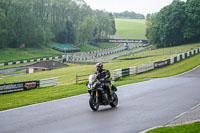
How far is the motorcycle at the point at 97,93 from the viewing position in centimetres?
1459

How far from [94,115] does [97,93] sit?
1.19 m

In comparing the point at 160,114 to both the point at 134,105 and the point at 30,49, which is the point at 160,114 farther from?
the point at 30,49

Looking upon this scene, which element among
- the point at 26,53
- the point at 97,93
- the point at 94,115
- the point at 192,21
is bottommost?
the point at 26,53

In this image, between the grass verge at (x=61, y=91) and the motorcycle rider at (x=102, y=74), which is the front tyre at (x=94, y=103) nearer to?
the motorcycle rider at (x=102, y=74)

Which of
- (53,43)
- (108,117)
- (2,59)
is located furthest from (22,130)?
(53,43)

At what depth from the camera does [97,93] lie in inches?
582

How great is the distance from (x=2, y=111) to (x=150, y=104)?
280 inches

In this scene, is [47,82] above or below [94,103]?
below

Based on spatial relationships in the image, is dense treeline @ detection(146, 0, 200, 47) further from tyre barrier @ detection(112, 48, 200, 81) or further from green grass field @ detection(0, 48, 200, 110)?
green grass field @ detection(0, 48, 200, 110)

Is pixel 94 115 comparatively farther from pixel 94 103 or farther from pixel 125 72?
pixel 125 72

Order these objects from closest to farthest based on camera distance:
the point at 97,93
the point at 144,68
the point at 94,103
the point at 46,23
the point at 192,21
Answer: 1. the point at 97,93
2. the point at 94,103
3. the point at 144,68
4. the point at 192,21
5. the point at 46,23

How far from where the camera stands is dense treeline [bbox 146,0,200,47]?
316 ft

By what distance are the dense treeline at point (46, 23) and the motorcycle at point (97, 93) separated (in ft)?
259

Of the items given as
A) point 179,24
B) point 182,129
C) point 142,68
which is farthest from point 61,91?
point 179,24
